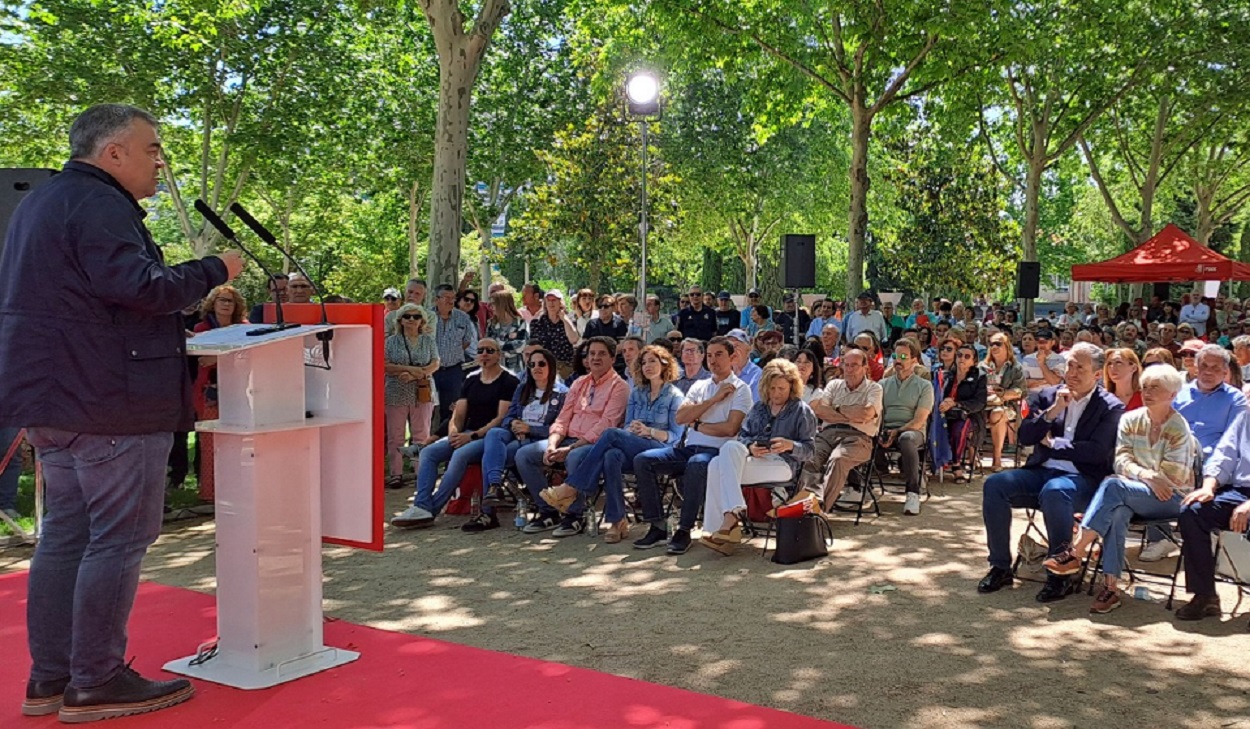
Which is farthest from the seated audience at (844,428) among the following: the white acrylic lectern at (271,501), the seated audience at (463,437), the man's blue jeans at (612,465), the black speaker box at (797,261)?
the black speaker box at (797,261)

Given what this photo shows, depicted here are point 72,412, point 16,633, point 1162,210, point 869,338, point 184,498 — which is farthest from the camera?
point 1162,210

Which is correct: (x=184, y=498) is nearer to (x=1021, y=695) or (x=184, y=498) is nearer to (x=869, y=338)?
(x=869, y=338)

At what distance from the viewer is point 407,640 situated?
A: 16.1 feet

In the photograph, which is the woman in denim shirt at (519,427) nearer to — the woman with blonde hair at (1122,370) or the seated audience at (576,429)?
the seated audience at (576,429)

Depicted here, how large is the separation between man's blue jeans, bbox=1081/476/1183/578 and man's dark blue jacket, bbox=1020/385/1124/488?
0.33 m

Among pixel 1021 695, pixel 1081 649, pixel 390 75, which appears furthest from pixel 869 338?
pixel 390 75

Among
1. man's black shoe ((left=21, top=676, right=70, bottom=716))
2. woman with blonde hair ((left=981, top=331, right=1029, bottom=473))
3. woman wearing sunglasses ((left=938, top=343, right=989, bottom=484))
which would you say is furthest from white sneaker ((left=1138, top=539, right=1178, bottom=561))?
man's black shoe ((left=21, top=676, right=70, bottom=716))

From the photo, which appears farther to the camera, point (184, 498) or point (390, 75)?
point (390, 75)

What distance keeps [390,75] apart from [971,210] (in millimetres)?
18141

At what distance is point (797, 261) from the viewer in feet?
49.9

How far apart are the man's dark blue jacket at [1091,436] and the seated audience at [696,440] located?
6.67 feet

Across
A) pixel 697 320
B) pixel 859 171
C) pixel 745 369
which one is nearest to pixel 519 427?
pixel 745 369

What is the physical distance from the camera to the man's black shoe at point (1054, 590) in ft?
19.2

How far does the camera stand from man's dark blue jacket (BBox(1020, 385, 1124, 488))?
5977 mm
